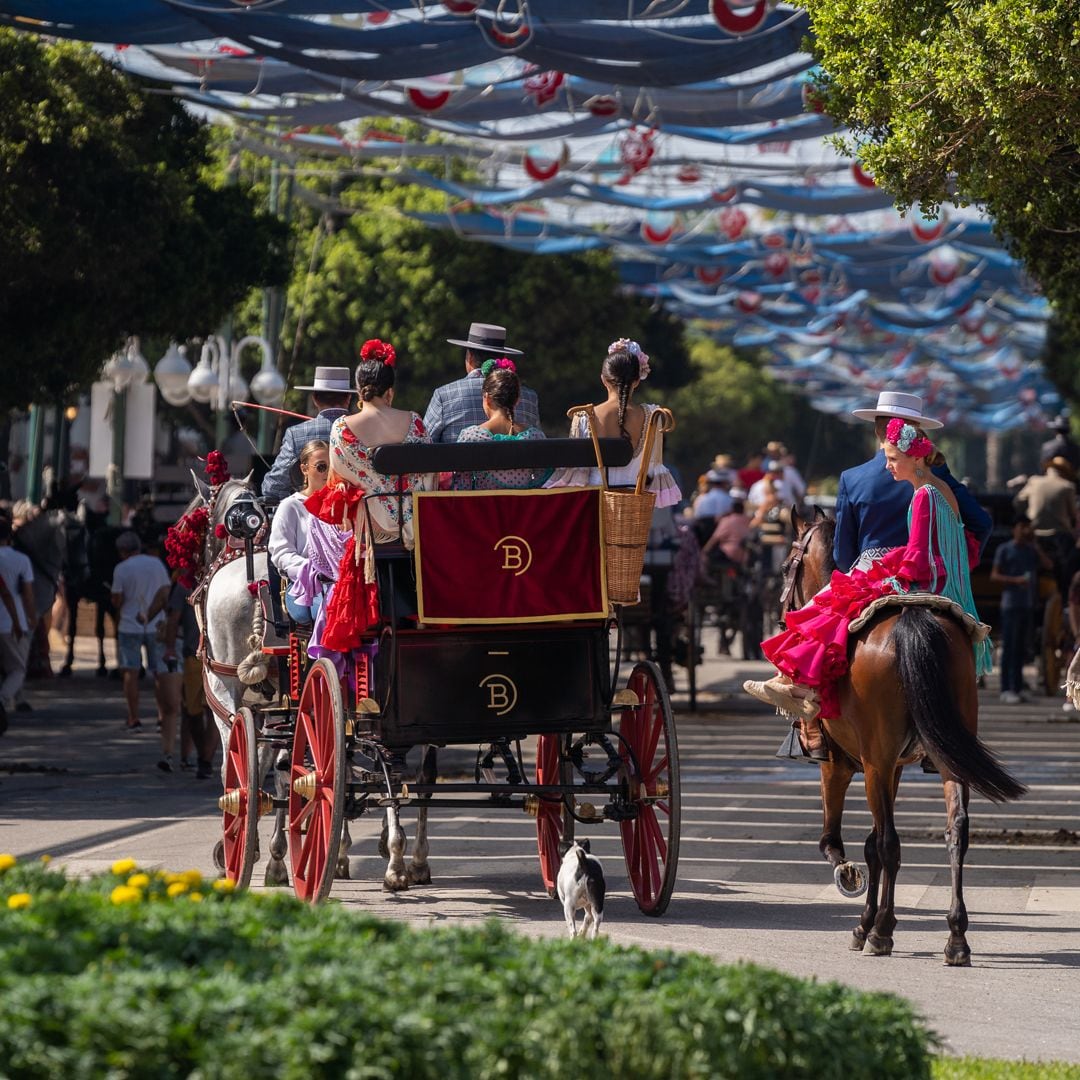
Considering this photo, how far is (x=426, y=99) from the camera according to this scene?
19.4m

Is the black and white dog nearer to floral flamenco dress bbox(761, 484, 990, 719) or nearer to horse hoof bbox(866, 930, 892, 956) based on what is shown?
horse hoof bbox(866, 930, 892, 956)

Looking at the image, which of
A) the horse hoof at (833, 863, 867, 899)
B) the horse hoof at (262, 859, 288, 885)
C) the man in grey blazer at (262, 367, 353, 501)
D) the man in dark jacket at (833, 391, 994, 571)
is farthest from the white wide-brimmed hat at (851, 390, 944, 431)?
the horse hoof at (262, 859, 288, 885)

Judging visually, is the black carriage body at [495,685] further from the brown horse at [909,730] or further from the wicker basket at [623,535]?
the brown horse at [909,730]

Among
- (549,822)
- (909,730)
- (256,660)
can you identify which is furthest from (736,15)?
(909,730)

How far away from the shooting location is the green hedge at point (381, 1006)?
14.7 feet

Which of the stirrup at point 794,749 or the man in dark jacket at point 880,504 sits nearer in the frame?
the man in dark jacket at point 880,504

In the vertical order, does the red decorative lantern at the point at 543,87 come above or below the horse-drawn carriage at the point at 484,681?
above

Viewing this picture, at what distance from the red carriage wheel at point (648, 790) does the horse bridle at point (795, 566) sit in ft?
2.64

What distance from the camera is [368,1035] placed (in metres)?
4.55

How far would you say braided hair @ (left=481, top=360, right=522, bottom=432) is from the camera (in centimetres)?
958

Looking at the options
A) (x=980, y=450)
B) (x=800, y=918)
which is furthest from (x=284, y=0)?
(x=980, y=450)

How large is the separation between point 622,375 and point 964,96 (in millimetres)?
3006

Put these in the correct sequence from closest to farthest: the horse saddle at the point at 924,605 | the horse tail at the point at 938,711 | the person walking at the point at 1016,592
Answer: the horse tail at the point at 938,711, the horse saddle at the point at 924,605, the person walking at the point at 1016,592

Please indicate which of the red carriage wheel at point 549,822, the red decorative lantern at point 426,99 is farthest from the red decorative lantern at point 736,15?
the red carriage wheel at point 549,822
